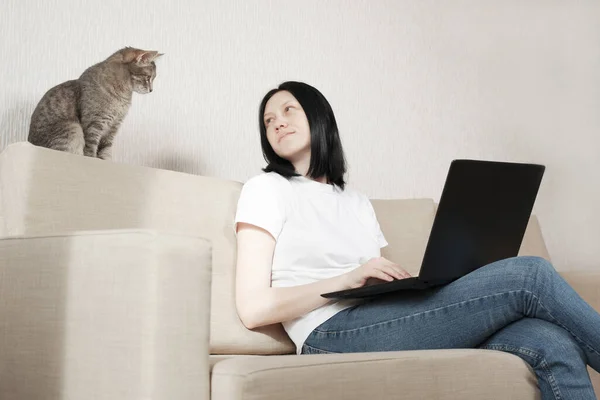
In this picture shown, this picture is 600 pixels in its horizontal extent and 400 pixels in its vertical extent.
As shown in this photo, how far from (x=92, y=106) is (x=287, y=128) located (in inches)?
19.8

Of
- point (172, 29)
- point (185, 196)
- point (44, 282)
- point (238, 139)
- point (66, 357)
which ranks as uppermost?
point (172, 29)

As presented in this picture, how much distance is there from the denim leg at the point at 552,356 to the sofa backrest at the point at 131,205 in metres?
0.53

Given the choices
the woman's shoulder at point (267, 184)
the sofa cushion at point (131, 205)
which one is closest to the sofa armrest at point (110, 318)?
the sofa cushion at point (131, 205)

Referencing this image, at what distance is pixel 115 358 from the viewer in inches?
43.5

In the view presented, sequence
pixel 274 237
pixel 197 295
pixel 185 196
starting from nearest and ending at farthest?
1. pixel 197 295
2. pixel 274 237
3. pixel 185 196

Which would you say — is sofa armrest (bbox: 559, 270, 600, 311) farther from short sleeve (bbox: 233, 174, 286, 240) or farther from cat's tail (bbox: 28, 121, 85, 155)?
cat's tail (bbox: 28, 121, 85, 155)

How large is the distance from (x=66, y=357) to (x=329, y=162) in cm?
93

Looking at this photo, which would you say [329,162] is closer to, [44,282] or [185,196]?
[185,196]

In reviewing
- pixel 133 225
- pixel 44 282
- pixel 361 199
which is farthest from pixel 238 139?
pixel 44 282

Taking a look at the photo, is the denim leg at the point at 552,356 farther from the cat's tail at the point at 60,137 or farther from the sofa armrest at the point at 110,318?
the cat's tail at the point at 60,137

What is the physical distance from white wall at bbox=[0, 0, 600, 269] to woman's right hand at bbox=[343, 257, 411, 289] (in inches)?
36.8

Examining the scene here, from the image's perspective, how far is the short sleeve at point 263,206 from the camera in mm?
1612

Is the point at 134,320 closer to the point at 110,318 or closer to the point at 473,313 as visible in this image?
the point at 110,318

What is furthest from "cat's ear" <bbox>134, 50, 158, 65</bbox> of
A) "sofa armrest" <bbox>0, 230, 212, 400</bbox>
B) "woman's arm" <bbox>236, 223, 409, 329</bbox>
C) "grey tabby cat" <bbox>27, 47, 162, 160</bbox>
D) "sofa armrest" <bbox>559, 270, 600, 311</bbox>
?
"sofa armrest" <bbox>559, 270, 600, 311</bbox>
